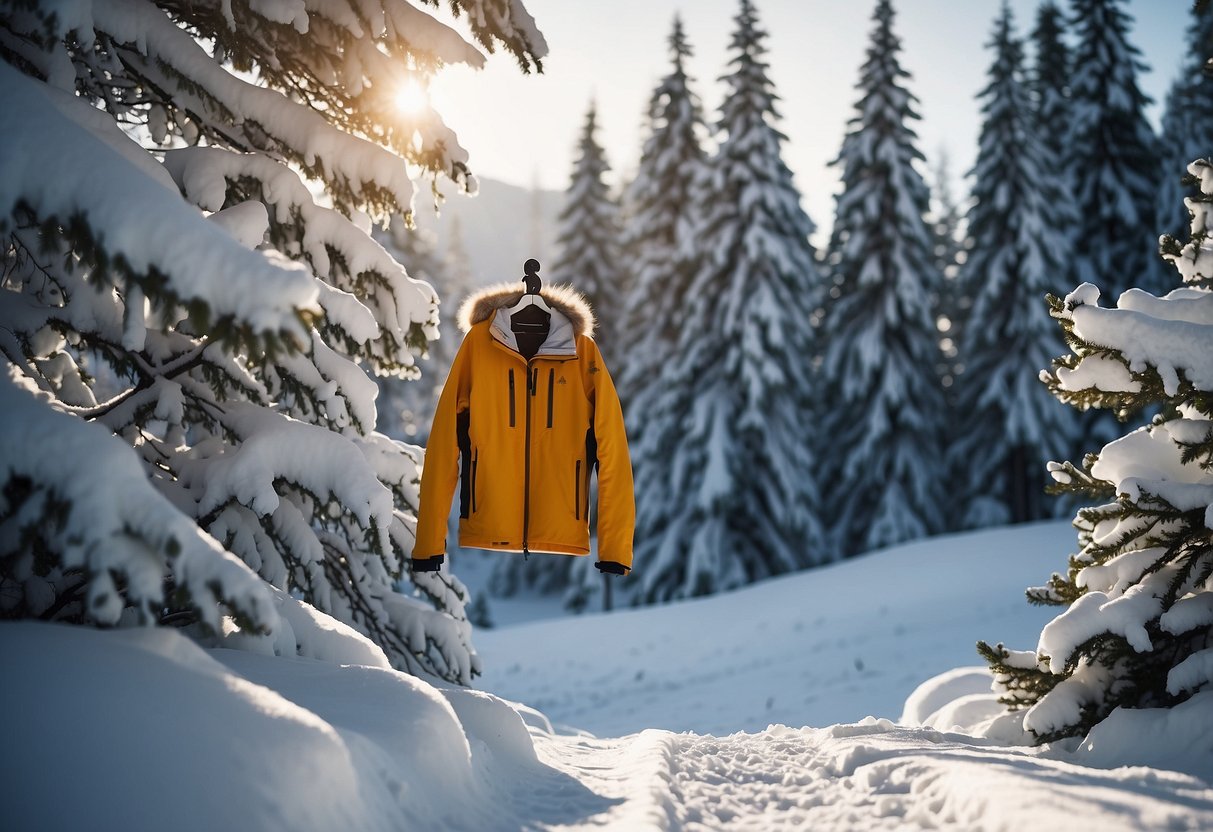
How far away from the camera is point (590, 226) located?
23.9 meters

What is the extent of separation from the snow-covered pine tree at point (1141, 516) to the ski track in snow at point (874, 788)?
0.53 metres

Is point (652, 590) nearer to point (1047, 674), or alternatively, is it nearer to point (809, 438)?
point (809, 438)

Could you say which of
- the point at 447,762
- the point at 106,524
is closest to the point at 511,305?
the point at 447,762

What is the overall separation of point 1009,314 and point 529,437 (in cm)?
2214

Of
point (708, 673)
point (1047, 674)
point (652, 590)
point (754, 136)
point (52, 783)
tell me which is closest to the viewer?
point (52, 783)

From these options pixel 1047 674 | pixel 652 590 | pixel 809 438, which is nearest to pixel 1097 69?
pixel 809 438

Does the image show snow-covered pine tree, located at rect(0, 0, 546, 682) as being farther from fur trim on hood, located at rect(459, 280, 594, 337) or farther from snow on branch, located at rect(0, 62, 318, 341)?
fur trim on hood, located at rect(459, 280, 594, 337)

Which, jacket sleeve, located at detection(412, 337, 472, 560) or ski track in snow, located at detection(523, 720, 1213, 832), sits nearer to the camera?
ski track in snow, located at detection(523, 720, 1213, 832)

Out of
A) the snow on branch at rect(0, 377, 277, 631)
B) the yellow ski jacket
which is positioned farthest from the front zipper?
the snow on branch at rect(0, 377, 277, 631)

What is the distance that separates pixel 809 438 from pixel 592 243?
828 cm

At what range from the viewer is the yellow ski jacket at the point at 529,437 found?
5.10 meters

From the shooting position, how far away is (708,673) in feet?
39.7

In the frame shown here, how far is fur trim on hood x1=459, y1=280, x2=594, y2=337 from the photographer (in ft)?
16.9

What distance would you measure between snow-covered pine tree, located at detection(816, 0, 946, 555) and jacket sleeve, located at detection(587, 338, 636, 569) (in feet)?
61.5
